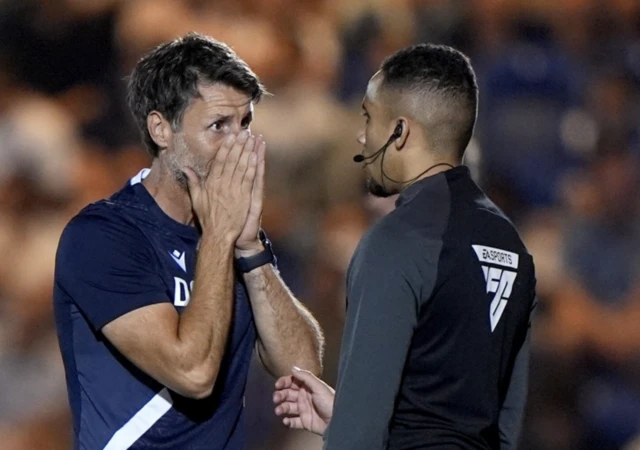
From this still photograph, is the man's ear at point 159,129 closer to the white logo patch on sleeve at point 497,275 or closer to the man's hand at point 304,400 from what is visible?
the man's hand at point 304,400

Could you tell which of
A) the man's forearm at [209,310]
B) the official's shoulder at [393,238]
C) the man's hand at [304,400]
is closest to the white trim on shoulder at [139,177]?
the man's forearm at [209,310]

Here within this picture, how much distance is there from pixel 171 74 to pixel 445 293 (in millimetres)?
797

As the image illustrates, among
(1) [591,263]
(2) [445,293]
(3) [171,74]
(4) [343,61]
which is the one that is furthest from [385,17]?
(2) [445,293]

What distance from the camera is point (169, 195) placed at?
7.01 feet

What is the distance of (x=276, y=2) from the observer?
3580 millimetres

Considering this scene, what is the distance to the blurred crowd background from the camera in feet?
10.5

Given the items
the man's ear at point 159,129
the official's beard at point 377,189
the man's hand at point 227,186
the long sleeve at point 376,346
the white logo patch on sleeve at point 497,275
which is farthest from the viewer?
the man's ear at point 159,129

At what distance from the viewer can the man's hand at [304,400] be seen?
6.41 ft

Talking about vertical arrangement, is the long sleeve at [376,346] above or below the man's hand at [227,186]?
below

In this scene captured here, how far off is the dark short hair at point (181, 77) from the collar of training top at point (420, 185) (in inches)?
20.6

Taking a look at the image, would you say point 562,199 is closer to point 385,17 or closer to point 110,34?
point 385,17

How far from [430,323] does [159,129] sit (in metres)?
0.78

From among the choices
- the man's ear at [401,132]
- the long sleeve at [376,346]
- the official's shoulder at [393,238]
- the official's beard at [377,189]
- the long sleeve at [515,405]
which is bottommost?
the long sleeve at [515,405]

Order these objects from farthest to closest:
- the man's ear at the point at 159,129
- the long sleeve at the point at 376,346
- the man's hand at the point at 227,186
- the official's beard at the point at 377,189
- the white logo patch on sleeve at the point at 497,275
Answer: the man's ear at the point at 159,129
the man's hand at the point at 227,186
the official's beard at the point at 377,189
the white logo patch on sleeve at the point at 497,275
the long sleeve at the point at 376,346
